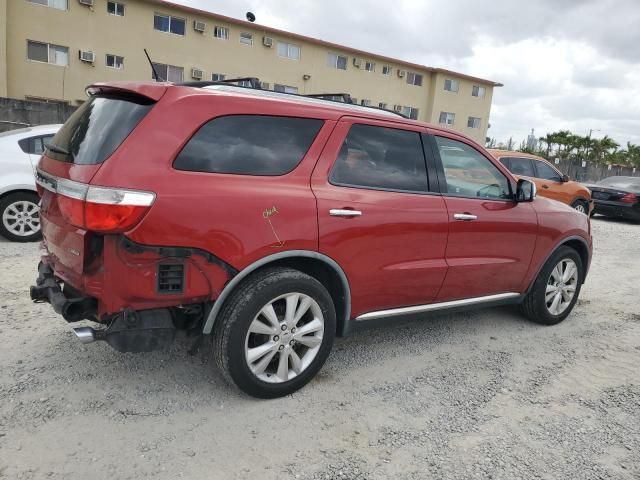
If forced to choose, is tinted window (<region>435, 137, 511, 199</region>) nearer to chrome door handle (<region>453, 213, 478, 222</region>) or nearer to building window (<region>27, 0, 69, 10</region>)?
chrome door handle (<region>453, 213, 478, 222</region>)

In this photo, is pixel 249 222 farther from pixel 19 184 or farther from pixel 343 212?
pixel 19 184

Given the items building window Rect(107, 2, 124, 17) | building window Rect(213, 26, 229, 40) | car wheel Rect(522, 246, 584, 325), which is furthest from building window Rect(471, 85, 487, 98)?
car wheel Rect(522, 246, 584, 325)

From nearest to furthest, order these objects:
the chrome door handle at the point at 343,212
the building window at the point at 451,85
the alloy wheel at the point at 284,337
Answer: the alloy wheel at the point at 284,337
the chrome door handle at the point at 343,212
the building window at the point at 451,85

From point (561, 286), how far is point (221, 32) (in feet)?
79.9

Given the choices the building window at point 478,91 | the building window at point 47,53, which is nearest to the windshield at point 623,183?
the building window at point 47,53

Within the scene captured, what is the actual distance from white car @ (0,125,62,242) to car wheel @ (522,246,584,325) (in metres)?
5.80

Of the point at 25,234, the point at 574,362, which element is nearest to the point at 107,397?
the point at 574,362

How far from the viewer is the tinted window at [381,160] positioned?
324 cm

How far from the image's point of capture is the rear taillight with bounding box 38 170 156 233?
96.3 inches

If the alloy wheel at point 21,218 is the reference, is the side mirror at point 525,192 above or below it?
above

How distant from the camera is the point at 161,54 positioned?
23.8 meters

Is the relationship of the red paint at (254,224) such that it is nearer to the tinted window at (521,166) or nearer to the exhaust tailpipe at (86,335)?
the exhaust tailpipe at (86,335)

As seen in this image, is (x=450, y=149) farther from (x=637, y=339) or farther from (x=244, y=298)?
(x=637, y=339)

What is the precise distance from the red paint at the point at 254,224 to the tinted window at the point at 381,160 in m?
0.07
